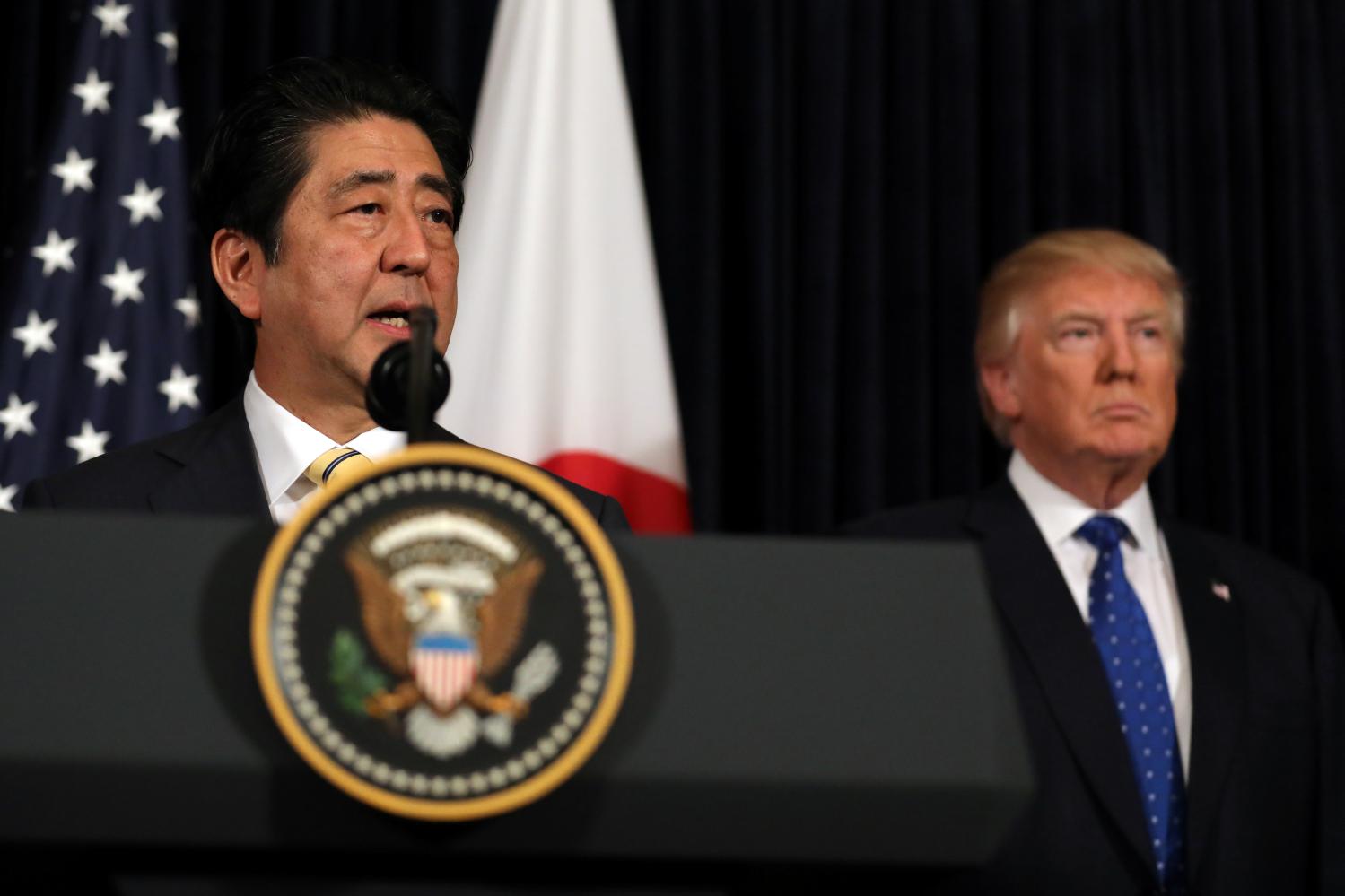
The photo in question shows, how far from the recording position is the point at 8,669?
0.65m

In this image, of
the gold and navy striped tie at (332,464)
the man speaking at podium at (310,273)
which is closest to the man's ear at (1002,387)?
the man speaking at podium at (310,273)

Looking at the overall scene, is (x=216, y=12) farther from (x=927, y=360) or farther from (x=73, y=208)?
(x=927, y=360)

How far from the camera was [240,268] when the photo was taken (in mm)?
1793

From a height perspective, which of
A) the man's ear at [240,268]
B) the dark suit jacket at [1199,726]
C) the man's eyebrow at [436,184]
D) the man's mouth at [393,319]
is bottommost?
the dark suit jacket at [1199,726]

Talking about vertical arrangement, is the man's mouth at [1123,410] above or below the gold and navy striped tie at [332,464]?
below

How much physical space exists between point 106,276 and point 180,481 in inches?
48.2

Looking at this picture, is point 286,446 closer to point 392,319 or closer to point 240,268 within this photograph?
point 392,319

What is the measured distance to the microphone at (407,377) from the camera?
0.76 metres

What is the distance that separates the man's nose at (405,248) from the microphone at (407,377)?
32.8 inches

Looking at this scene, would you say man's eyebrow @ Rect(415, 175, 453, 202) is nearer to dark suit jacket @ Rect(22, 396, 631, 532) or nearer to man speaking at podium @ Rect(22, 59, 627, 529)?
man speaking at podium @ Rect(22, 59, 627, 529)

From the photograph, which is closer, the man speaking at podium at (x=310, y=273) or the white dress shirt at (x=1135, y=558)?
the man speaking at podium at (x=310, y=273)

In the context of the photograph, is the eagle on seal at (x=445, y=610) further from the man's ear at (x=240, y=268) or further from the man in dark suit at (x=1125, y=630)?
the man in dark suit at (x=1125, y=630)

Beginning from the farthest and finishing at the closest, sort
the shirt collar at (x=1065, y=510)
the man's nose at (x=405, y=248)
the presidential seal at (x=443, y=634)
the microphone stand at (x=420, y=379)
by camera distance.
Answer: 1. the shirt collar at (x=1065, y=510)
2. the man's nose at (x=405, y=248)
3. the microphone stand at (x=420, y=379)
4. the presidential seal at (x=443, y=634)

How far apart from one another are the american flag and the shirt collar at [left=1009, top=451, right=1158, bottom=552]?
4.35ft
